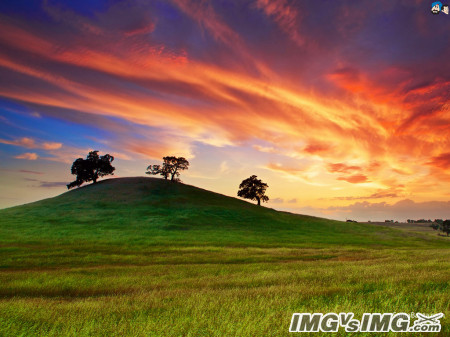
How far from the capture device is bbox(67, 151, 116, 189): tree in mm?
92938

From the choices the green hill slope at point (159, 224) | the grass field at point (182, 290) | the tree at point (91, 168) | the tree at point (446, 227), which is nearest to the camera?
the grass field at point (182, 290)

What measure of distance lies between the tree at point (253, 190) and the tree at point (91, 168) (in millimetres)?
40293

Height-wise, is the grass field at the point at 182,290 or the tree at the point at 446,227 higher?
the tree at the point at 446,227

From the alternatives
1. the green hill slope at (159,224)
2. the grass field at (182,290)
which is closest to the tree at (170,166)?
the green hill slope at (159,224)

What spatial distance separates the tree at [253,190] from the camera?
99438 millimetres

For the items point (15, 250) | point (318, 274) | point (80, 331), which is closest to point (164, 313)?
point (80, 331)

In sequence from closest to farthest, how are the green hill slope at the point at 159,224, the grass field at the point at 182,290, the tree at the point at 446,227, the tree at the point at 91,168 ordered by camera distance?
the grass field at the point at 182,290, the green hill slope at the point at 159,224, the tree at the point at 91,168, the tree at the point at 446,227

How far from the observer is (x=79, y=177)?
3676 inches

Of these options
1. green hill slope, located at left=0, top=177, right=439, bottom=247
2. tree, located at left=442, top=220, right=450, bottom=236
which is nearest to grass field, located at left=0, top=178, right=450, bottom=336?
green hill slope, located at left=0, top=177, right=439, bottom=247

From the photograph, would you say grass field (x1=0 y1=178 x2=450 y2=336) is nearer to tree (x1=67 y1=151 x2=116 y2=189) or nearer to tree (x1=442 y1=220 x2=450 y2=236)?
tree (x1=67 y1=151 x2=116 y2=189)

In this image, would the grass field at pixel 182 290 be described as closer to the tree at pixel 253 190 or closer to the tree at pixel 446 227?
the tree at pixel 253 190

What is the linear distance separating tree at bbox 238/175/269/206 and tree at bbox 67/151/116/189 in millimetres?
40293

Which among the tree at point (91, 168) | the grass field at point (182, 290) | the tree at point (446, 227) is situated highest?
the tree at point (91, 168)

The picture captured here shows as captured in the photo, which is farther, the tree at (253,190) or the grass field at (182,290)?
the tree at (253,190)
